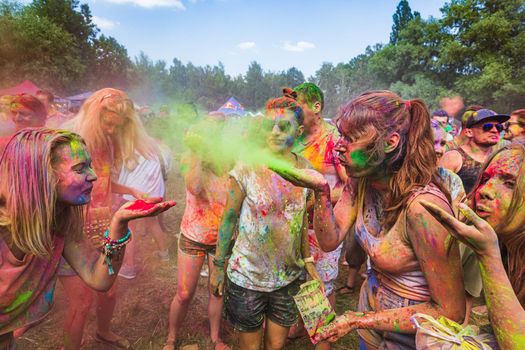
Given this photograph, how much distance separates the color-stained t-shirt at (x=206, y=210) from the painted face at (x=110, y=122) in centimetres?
111

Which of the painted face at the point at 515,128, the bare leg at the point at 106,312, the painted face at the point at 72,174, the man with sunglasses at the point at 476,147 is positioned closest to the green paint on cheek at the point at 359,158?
the painted face at the point at 72,174

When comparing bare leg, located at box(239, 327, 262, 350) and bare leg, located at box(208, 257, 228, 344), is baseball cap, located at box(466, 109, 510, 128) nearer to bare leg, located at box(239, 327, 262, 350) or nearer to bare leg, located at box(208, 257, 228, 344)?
bare leg, located at box(239, 327, 262, 350)

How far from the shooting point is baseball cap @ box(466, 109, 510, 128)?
4.34 meters

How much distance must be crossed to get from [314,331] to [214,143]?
2353 mm

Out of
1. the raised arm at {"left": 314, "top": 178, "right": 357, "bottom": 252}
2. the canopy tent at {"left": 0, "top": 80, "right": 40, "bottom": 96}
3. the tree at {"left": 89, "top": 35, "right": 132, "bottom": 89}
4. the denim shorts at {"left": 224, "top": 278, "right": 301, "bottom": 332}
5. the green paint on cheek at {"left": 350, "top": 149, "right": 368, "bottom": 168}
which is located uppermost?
the tree at {"left": 89, "top": 35, "right": 132, "bottom": 89}

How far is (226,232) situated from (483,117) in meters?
4.28

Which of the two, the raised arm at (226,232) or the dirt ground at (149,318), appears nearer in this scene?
the raised arm at (226,232)

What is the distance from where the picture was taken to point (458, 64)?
30.9 metres

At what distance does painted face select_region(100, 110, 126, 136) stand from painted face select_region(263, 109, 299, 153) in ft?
5.83

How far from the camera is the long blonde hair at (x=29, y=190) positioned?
1.63 metres

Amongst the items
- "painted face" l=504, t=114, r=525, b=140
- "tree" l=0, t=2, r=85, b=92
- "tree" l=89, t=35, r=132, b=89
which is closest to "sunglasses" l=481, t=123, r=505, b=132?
"painted face" l=504, t=114, r=525, b=140

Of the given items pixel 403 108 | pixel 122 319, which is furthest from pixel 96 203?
pixel 403 108

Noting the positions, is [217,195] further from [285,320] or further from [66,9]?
[66,9]

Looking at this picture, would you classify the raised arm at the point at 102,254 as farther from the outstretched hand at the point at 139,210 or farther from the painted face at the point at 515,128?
the painted face at the point at 515,128
